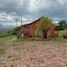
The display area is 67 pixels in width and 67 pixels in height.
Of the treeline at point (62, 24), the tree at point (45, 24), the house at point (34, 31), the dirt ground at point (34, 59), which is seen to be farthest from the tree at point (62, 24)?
the dirt ground at point (34, 59)

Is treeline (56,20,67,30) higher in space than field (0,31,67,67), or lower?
higher

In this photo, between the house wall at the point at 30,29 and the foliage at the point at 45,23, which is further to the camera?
the house wall at the point at 30,29

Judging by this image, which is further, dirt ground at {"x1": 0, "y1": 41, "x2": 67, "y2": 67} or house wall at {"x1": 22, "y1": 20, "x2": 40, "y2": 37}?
house wall at {"x1": 22, "y1": 20, "x2": 40, "y2": 37}

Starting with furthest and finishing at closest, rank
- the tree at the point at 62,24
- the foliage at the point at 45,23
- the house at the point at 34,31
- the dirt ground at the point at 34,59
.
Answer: the tree at the point at 62,24 → the house at the point at 34,31 → the foliage at the point at 45,23 → the dirt ground at the point at 34,59

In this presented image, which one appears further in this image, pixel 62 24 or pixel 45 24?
pixel 62 24

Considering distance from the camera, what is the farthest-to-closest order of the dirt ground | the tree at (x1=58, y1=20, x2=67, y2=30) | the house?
the tree at (x1=58, y1=20, x2=67, y2=30)
the house
the dirt ground

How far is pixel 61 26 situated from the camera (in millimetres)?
62281

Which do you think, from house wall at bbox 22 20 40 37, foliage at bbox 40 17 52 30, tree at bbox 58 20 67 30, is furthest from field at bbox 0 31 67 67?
tree at bbox 58 20 67 30

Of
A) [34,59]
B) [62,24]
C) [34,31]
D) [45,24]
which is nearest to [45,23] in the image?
[45,24]

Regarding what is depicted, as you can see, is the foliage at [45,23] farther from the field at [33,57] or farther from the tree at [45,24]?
the field at [33,57]

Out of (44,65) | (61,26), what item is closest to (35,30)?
(61,26)

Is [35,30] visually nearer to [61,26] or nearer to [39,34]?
[39,34]

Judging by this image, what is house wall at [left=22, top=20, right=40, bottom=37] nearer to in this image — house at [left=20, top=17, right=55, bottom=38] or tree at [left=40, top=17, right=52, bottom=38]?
house at [left=20, top=17, right=55, bottom=38]

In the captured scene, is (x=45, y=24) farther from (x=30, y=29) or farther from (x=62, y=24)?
(x=62, y=24)
